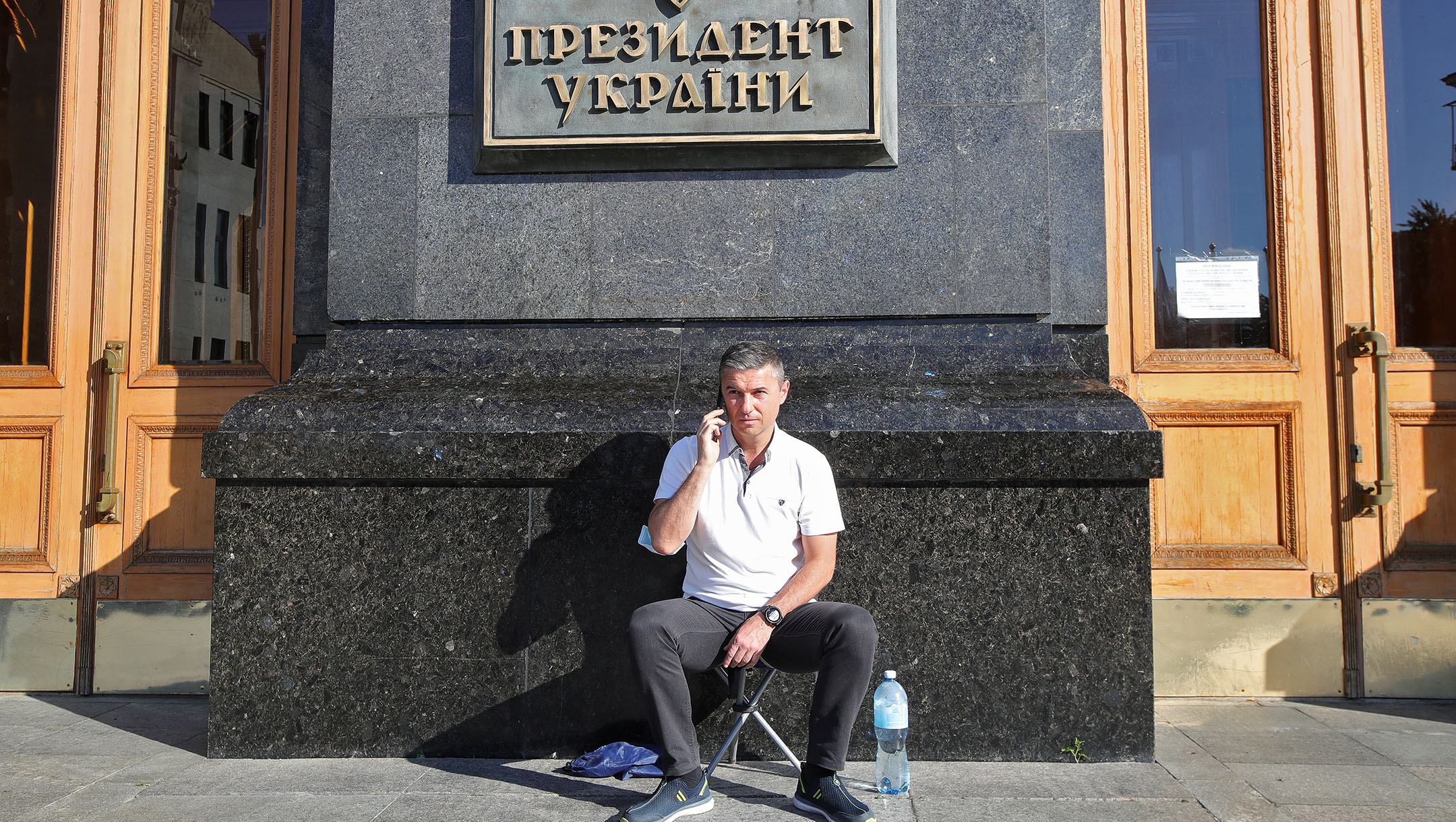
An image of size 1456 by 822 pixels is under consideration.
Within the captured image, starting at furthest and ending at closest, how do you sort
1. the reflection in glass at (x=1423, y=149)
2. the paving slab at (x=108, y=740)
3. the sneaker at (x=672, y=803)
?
the reflection in glass at (x=1423, y=149) < the paving slab at (x=108, y=740) < the sneaker at (x=672, y=803)

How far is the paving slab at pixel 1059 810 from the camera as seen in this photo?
10.2 ft

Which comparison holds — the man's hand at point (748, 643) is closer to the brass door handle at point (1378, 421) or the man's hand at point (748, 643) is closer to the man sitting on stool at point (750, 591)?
the man sitting on stool at point (750, 591)

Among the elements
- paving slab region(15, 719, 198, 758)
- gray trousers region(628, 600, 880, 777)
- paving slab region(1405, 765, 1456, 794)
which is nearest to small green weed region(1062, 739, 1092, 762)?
gray trousers region(628, 600, 880, 777)

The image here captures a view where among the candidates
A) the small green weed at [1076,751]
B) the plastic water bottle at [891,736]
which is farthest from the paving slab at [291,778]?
the small green weed at [1076,751]

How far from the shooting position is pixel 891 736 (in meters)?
3.45

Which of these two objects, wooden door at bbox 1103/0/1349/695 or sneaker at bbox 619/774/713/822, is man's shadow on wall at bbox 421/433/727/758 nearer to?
sneaker at bbox 619/774/713/822

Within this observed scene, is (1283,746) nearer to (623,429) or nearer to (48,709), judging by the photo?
(623,429)

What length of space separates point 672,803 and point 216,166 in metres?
4.23

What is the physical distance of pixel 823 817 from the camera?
3121 millimetres

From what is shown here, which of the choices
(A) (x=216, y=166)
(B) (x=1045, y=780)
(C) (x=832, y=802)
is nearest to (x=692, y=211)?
(C) (x=832, y=802)

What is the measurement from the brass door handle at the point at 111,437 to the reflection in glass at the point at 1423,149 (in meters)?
6.44

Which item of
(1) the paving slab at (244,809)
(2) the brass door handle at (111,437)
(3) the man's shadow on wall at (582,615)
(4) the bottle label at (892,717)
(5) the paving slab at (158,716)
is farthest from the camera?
(2) the brass door handle at (111,437)

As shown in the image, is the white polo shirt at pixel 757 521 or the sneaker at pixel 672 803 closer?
the sneaker at pixel 672 803

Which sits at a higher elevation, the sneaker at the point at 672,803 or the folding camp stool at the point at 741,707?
the folding camp stool at the point at 741,707
